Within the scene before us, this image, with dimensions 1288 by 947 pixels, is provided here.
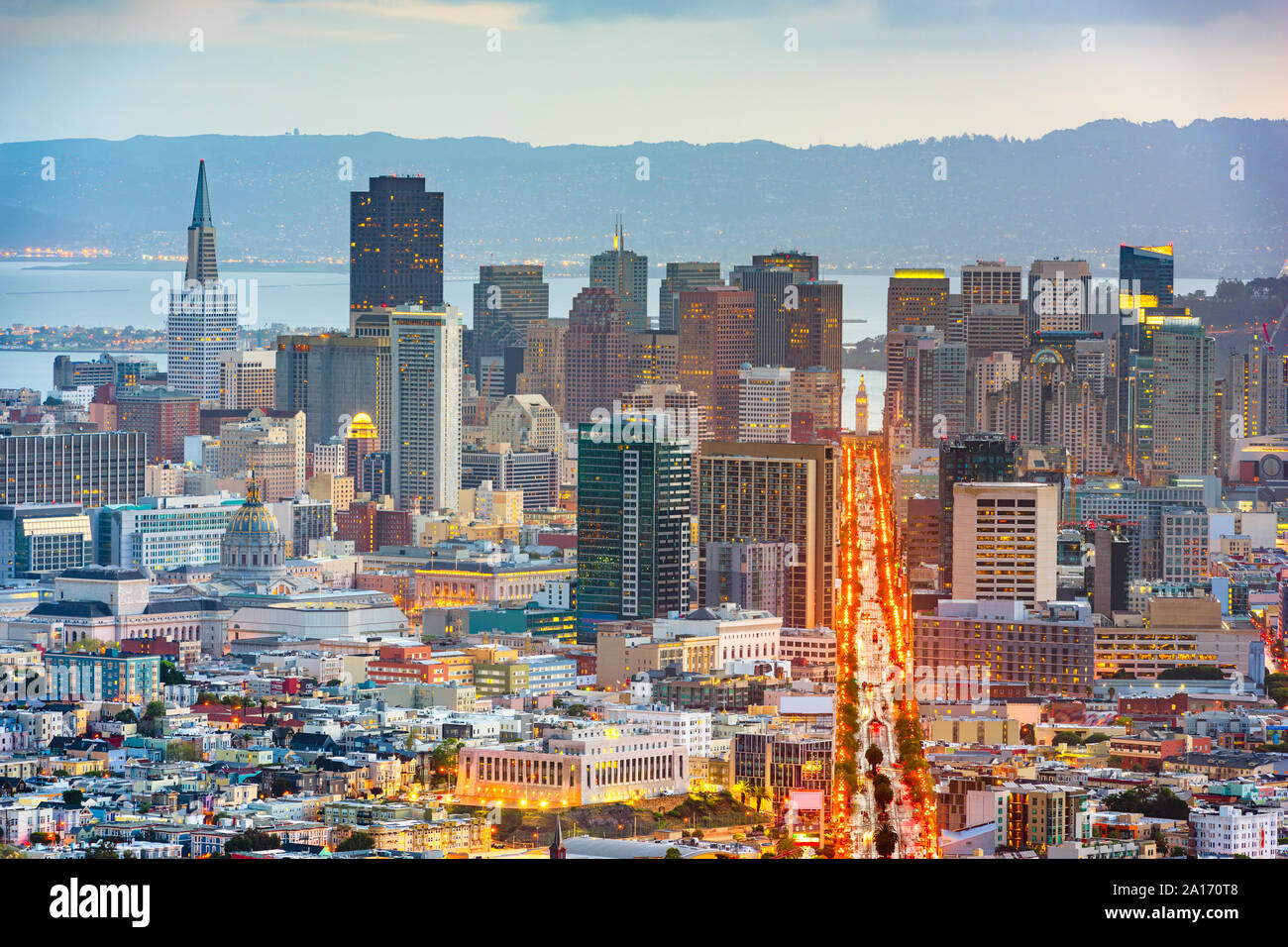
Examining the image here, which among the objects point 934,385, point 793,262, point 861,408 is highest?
point 793,262

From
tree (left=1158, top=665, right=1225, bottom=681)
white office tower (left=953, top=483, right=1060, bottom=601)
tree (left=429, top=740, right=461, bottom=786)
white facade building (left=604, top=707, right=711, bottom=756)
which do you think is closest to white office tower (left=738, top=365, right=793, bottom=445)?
white office tower (left=953, top=483, right=1060, bottom=601)

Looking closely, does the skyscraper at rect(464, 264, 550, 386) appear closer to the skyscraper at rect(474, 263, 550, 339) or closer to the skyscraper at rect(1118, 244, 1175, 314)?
the skyscraper at rect(474, 263, 550, 339)

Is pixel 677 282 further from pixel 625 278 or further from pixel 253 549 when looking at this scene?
pixel 253 549

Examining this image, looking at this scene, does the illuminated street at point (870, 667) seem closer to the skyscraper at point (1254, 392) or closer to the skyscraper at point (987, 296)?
the skyscraper at point (987, 296)

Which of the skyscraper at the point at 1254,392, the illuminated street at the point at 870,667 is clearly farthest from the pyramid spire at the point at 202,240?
the skyscraper at the point at 1254,392

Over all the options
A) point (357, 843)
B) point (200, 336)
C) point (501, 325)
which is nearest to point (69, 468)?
point (200, 336)
